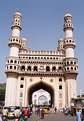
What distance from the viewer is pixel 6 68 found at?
43.7 meters

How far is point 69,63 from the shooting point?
43.7m

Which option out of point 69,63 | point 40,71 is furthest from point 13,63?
point 69,63

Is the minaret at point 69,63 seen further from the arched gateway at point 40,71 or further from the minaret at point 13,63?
the minaret at point 13,63

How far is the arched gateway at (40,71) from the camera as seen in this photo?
140 ft

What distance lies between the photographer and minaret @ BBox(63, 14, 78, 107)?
4234 centimetres

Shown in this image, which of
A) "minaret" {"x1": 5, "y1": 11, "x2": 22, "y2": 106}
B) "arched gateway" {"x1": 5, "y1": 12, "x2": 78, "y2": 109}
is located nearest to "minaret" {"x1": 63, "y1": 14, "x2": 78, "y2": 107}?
"arched gateway" {"x1": 5, "y1": 12, "x2": 78, "y2": 109}

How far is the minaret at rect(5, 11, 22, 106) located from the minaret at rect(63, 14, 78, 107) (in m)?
10.0

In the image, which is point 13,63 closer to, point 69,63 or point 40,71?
point 40,71

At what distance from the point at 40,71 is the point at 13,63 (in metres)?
5.70

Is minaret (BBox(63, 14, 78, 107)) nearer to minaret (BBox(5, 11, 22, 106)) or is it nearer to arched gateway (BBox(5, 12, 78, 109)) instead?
arched gateway (BBox(5, 12, 78, 109))

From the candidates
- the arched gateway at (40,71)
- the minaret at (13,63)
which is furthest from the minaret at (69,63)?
the minaret at (13,63)

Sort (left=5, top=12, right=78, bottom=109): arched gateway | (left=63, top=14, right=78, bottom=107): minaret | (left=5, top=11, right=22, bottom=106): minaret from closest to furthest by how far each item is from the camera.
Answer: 1. (left=5, top=11, right=22, bottom=106): minaret
2. (left=63, top=14, right=78, bottom=107): minaret
3. (left=5, top=12, right=78, bottom=109): arched gateway

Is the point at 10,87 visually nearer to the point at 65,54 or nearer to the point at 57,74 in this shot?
the point at 57,74

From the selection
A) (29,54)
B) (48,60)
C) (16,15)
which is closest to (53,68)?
(48,60)
